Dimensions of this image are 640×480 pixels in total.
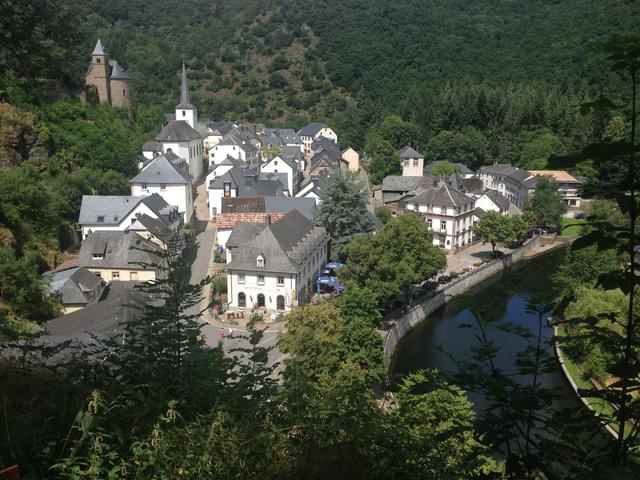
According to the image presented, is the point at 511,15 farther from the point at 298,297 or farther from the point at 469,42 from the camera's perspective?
the point at 298,297

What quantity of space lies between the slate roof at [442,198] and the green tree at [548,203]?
18.9ft

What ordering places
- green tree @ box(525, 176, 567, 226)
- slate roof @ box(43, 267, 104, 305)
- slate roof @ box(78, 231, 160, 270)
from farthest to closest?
1. green tree @ box(525, 176, 567, 226)
2. slate roof @ box(78, 231, 160, 270)
3. slate roof @ box(43, 267, 104, 305)

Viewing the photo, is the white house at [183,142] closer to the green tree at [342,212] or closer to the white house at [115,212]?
the white house at [115,212]

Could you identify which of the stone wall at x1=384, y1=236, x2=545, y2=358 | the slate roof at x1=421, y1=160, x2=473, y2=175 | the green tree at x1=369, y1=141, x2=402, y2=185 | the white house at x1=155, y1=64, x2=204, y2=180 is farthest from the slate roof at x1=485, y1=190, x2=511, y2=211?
the white house at x1=155, y1=64, x2=204, y2=180

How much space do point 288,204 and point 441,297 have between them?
33.5ft

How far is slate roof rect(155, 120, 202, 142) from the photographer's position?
4444 centimetres

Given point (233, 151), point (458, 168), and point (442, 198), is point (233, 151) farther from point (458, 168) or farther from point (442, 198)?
point (442, 198)

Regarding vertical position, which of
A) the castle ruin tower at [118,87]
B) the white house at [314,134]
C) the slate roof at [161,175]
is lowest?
the slate roof at [161,175]

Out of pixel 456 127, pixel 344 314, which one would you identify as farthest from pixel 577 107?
pixel 456 127

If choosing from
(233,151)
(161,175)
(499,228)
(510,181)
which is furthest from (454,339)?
(233,151)

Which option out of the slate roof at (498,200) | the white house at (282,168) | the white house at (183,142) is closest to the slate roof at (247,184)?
the white house at (282,168)

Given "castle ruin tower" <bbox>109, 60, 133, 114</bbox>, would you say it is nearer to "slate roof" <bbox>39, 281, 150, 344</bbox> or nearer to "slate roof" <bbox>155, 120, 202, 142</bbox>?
"slate roof" <bbox>155, 120, 202, 142</bbox>

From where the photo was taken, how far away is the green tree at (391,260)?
2180 centimetres

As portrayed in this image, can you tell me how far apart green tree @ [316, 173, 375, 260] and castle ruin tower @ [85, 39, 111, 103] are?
27.2 meters
